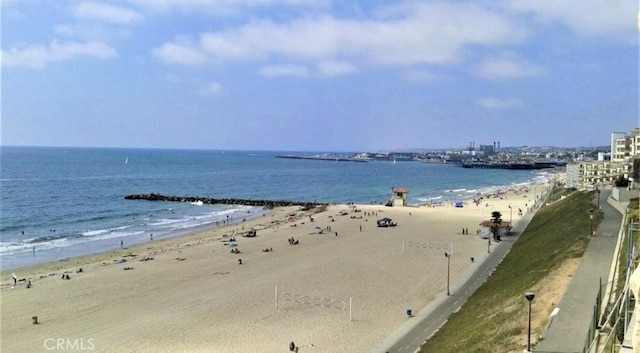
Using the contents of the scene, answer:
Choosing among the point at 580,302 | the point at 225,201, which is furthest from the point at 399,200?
the point at 580,302

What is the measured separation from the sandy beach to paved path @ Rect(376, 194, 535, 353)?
0.64 meters

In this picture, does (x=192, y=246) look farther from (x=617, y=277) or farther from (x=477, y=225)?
(x=617, y=277)

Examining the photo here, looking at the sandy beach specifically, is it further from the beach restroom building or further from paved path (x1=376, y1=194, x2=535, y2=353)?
the beach restroom building

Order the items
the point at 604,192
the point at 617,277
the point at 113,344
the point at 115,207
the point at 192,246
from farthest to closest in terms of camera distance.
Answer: the point at 115,207
the point at 604,192
the point at 192,246
the point at 113,344
the point at 617,277

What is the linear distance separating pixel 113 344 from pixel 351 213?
45.6 m

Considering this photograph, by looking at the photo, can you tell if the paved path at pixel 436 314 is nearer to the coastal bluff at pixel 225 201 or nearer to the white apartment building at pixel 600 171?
the white apartment building at pixel 600 171

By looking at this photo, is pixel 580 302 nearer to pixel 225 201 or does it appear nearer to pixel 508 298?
pixel 508 298

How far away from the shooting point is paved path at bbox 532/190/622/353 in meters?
13.9

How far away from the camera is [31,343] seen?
2128 cm

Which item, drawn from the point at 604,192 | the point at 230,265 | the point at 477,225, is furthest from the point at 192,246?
the point at 604,192

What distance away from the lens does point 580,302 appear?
1664cm

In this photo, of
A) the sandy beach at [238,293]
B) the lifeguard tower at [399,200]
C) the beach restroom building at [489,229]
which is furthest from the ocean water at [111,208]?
the beach restroom building at [489,229]

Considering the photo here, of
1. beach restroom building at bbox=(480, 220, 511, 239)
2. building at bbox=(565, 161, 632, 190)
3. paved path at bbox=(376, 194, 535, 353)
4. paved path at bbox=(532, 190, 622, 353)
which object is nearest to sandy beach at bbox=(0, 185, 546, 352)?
paved path at bbox=(376, 194, 535, 353)

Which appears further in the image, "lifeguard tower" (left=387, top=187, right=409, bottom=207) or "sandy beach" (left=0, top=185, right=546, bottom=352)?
"lifeguard tower" (left=387, top=187, right=409, bottom=207)
